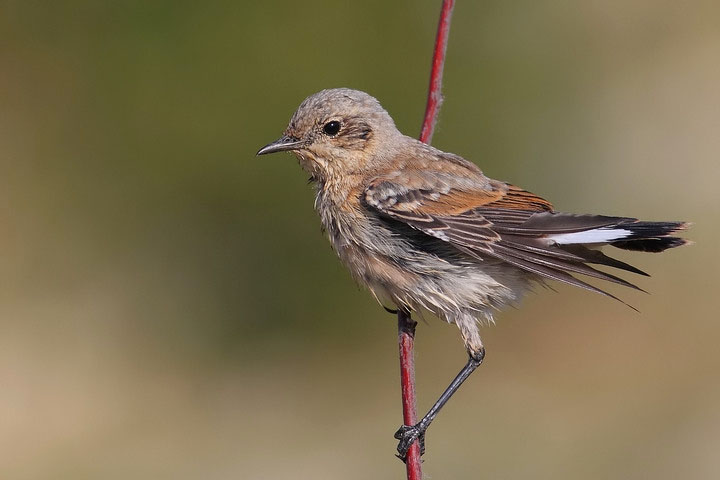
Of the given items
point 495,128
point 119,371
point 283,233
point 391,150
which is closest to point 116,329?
point 119,371

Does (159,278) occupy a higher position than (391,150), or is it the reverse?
(391,150)

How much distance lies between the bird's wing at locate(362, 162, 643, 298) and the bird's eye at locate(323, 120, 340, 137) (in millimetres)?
356

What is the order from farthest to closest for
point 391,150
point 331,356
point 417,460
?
point 331,356 < point 391,150 < point 417,460

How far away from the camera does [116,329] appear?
9.28 metres

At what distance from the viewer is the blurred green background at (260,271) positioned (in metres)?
8.78

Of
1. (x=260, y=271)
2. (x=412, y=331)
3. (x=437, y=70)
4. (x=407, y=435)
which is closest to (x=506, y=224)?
(x=412, y=331)

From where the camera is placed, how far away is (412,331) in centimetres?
525

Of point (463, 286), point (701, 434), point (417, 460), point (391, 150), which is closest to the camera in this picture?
point (417, 460)

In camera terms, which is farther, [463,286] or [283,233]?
[283,233]

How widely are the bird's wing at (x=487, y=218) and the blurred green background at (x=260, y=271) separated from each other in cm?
359

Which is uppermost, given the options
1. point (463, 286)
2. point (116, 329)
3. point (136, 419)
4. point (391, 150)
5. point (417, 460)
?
point (391, 150)

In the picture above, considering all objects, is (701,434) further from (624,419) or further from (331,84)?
(331,84)

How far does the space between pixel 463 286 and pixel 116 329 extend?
16.6 ft

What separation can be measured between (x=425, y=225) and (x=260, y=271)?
444cm
